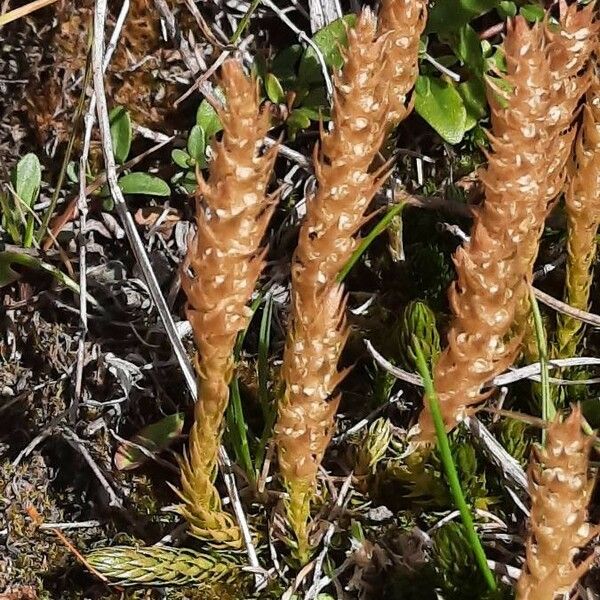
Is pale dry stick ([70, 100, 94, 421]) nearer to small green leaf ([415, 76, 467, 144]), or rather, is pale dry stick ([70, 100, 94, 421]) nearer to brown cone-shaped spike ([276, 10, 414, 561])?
brown cone-shaped spike ([276, 10, 414, 561])

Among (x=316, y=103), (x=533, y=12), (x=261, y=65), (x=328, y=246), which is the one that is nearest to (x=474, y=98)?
(x=533, y=12)

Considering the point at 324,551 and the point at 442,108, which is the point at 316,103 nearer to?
the point at 442,108

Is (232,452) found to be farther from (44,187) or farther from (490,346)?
(44,187)

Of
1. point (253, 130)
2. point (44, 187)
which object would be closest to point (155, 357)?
point (44, 187)

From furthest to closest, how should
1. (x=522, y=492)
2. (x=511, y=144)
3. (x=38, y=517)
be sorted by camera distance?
1. (x=38, y=517)
2. (x=522, y=492)
3. (x=511, y=144)

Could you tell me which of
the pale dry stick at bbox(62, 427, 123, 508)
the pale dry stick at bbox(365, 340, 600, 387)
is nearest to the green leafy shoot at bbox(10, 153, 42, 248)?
the pale dry stick at bbox(62, 427, 123, 508)
